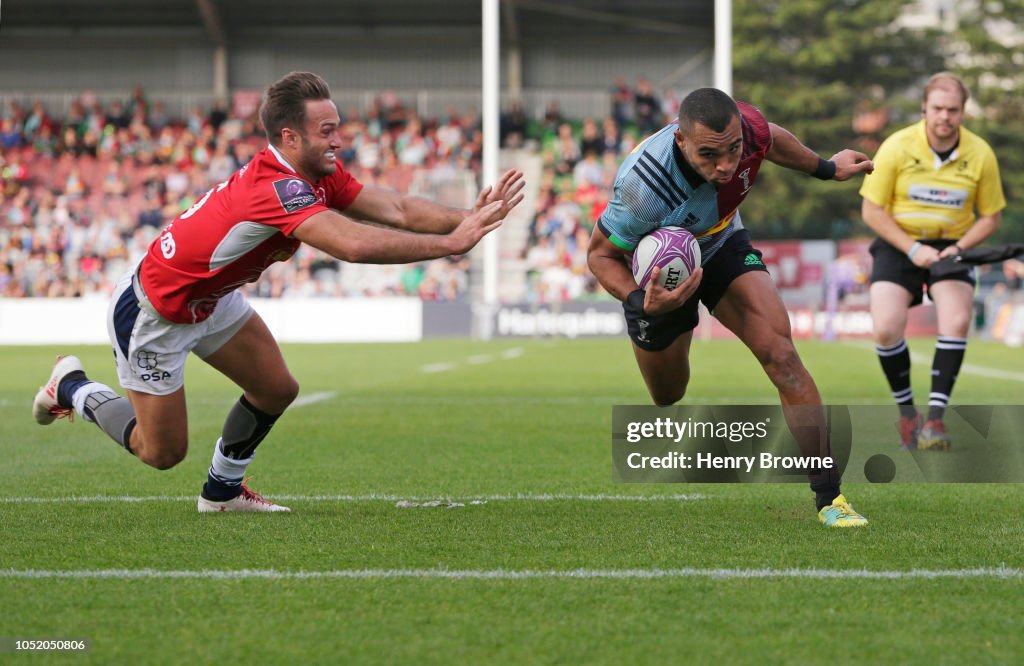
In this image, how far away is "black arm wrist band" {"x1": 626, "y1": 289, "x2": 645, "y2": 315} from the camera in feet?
18.9

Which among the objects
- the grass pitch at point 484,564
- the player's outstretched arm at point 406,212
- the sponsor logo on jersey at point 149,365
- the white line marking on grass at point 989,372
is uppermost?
the player's outstretched arm at point 406,212

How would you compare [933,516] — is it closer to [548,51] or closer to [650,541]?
[650,541]

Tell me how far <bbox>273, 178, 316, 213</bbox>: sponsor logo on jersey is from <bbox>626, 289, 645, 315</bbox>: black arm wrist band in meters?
1.45

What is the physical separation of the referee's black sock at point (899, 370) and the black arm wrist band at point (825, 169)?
2.88m

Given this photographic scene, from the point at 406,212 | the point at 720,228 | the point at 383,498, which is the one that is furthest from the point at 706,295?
the point at 383,498

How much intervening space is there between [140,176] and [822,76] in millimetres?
29222

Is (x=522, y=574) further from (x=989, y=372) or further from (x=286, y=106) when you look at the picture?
(x=989, y=372)

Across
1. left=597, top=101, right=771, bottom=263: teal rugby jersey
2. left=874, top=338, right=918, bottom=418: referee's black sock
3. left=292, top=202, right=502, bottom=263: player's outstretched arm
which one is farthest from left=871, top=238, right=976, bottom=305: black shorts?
left=292, top=202, right=502, bottom=263: player's outstretched arm

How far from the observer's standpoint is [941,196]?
8.74 meters

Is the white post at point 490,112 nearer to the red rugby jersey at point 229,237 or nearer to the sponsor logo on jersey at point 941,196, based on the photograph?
the sponsor logo on jersey at point 941,196

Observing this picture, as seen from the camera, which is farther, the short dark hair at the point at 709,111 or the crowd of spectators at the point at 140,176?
the crowd of spectators at the point at 140,176

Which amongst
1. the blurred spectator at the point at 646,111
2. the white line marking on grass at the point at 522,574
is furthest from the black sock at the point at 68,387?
the blurred spectator at the point at 646,111

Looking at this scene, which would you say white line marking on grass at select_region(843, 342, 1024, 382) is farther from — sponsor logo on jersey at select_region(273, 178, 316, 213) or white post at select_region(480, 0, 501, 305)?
white post at select_region(480, 0, 501, 305)

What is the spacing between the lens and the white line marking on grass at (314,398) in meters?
12.7
